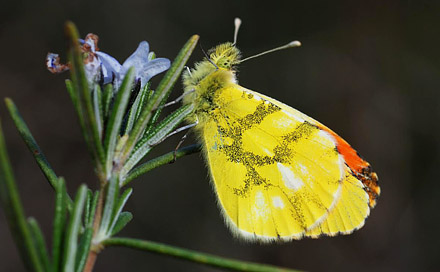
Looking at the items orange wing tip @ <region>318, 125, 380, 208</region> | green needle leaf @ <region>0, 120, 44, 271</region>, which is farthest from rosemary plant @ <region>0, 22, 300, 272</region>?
orange wing tip @ <region>318, 125, 380, 208</region>

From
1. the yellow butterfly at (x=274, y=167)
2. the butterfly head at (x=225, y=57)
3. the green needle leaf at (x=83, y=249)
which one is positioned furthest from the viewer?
the butterfly head at (x=225, y=57)

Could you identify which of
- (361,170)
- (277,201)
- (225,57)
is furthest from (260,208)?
→ (225,57)

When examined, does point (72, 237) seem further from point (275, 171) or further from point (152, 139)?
point (275, 171)

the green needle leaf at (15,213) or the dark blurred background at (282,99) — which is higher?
the green needle leaf at (15,213)

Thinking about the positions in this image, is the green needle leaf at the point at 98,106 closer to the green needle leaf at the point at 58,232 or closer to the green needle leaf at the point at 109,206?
the green needle leaf at the point at 109,206

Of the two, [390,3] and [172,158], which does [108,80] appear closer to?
[172,158]

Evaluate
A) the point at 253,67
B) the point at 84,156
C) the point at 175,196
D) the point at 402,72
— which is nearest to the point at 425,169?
the point at 402,72

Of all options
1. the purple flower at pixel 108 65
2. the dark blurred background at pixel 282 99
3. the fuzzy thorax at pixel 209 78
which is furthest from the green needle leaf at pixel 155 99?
the dark blurred background at pixel 282 99
